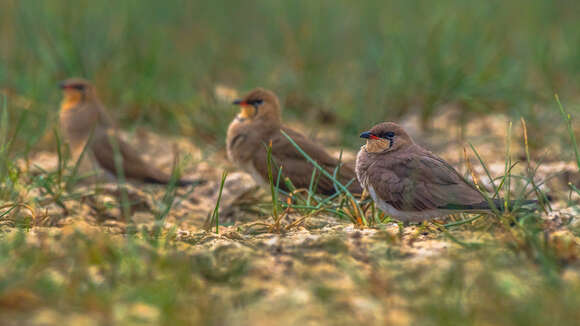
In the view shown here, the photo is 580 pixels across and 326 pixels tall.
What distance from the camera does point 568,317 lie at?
1.49 meters

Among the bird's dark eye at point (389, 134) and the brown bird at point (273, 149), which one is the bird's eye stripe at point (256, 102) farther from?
the bird's dark eye at point (389, 134)

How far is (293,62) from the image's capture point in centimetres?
625

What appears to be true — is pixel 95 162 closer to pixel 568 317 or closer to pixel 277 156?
pixel 277 156

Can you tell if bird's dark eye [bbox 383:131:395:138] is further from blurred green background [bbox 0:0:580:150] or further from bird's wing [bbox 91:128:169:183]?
bird's wing [bbox 91:128:169:183]

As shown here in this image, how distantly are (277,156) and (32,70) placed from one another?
289 centimetres

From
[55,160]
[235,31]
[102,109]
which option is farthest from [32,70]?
[235,31]

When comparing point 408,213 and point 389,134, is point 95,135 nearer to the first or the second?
point 389,134

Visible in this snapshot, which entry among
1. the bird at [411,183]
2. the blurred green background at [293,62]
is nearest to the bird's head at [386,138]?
the bird at [411,183]

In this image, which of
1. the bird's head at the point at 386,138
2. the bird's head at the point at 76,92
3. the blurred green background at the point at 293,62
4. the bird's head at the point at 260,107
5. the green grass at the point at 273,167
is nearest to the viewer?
the green grass at the point at 273,167

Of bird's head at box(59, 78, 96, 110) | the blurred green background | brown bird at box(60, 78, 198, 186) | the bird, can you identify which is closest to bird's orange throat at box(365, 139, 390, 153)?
the bird

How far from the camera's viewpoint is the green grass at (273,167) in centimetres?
167

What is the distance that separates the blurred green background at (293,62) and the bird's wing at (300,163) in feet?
3.61

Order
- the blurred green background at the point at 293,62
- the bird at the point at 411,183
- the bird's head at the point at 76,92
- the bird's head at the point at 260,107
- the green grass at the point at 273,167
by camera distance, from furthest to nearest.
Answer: the blurred green background at the point at 293,62 → the bird's head at the point at 76,92 → the bird's head at the point at 260,107 → the bird at the point at 411,183 → the green grass at the point at 273,167

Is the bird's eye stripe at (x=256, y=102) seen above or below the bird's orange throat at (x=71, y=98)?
below
